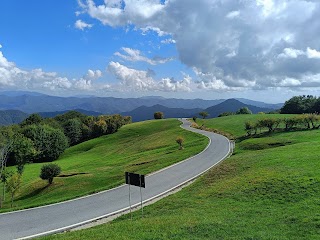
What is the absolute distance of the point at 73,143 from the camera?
4505 inches

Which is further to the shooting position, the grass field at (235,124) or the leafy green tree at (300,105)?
the leafy green tree at (300,105)

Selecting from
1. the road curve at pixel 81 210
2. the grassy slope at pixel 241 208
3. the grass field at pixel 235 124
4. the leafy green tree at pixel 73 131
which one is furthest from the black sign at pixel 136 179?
the leafy green tree at pixel 73 131

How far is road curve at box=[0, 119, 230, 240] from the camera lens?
17.7 meters

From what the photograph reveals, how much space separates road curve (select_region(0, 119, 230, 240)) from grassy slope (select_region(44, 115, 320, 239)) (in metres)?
2.19

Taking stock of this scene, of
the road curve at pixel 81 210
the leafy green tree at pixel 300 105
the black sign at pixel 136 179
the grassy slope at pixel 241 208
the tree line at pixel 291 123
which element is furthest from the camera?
the leafy green tree at pixel 300 105

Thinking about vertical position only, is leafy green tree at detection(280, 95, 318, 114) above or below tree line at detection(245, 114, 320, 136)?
above

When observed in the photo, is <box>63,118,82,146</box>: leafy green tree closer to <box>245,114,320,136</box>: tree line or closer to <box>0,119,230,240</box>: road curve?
<box>245,114,320,136</box>: tree line

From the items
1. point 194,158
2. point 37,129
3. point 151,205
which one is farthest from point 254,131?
point 37,129

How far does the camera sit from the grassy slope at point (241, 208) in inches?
499

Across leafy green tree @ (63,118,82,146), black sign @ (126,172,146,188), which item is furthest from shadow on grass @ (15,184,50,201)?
leafy green tree @ (63,118,82,146)

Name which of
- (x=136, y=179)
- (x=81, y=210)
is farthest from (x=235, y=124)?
(x=136, y=179)

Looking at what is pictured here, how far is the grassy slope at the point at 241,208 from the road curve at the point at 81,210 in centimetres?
219

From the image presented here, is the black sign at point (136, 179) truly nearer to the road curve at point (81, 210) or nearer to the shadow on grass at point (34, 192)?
the road curve at point (81, 210)

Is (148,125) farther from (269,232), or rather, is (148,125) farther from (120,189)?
(269,232)
